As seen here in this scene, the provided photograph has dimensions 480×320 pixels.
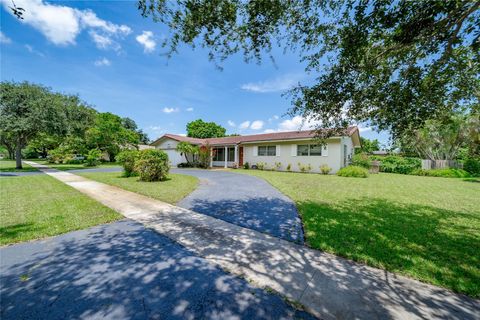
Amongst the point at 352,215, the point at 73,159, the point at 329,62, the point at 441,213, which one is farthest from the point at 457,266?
the point at 73,159

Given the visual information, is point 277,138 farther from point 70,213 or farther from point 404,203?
point 70,213

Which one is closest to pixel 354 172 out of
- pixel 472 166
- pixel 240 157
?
pixel 240 157

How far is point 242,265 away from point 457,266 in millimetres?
3470

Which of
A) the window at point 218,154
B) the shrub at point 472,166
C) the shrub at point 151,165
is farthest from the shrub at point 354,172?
the window at point 218,154

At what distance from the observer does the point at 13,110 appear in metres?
16.2

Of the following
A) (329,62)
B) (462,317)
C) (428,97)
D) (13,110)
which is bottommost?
(462,317)

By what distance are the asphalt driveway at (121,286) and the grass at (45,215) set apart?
2.15 feet

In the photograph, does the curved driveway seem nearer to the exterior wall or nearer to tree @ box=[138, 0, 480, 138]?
tree @ box=[138, 0, 480, 138]

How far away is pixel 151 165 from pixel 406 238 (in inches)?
435

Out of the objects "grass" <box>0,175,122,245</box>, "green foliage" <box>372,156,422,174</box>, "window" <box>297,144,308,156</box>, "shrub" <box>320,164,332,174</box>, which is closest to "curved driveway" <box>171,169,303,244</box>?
"grass" <box>0,175,122,245</box>

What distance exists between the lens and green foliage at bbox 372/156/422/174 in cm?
2016

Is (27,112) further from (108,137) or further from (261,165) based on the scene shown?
(261,165)

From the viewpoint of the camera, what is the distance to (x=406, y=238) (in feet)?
14.0

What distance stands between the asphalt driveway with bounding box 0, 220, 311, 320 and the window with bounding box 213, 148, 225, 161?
873 inches
